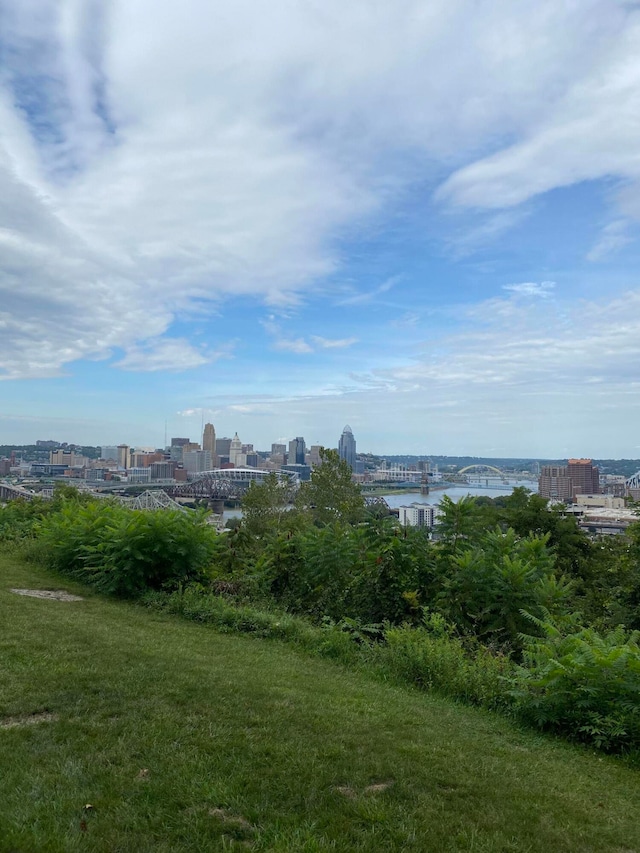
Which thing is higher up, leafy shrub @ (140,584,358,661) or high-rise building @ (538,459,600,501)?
high-rise building @ (538,459,600,501)

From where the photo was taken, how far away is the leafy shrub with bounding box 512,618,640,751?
16.3 feet

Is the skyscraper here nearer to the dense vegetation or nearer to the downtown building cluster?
the downtown building cluster

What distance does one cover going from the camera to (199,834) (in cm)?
311

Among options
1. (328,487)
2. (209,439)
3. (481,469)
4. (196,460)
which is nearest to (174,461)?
(196,460)

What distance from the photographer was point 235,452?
83.7m

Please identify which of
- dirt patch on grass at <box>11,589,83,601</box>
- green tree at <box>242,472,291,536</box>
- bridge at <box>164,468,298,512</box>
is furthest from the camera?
bridge at <box>164,468,298,512</box>

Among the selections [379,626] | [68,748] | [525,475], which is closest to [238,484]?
[525,475]

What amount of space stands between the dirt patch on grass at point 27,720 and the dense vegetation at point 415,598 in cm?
368

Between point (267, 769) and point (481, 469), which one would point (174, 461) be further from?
point (267, 769)

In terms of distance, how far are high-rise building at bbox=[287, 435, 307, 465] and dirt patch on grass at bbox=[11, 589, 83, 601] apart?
61.4 metres

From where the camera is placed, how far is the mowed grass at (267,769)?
316 centimetres

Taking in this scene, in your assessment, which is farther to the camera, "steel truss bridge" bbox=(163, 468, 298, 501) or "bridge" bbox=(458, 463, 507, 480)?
"bridge" bbox=(458, 463, 507, 480)

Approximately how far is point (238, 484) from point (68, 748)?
56.3m

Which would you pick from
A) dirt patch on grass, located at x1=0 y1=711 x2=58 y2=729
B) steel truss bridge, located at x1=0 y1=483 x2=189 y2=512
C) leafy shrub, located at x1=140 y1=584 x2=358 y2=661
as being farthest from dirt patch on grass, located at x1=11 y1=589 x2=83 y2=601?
dirt patch on grass, located at x1=0 y1=711 x2=58 y2=729
